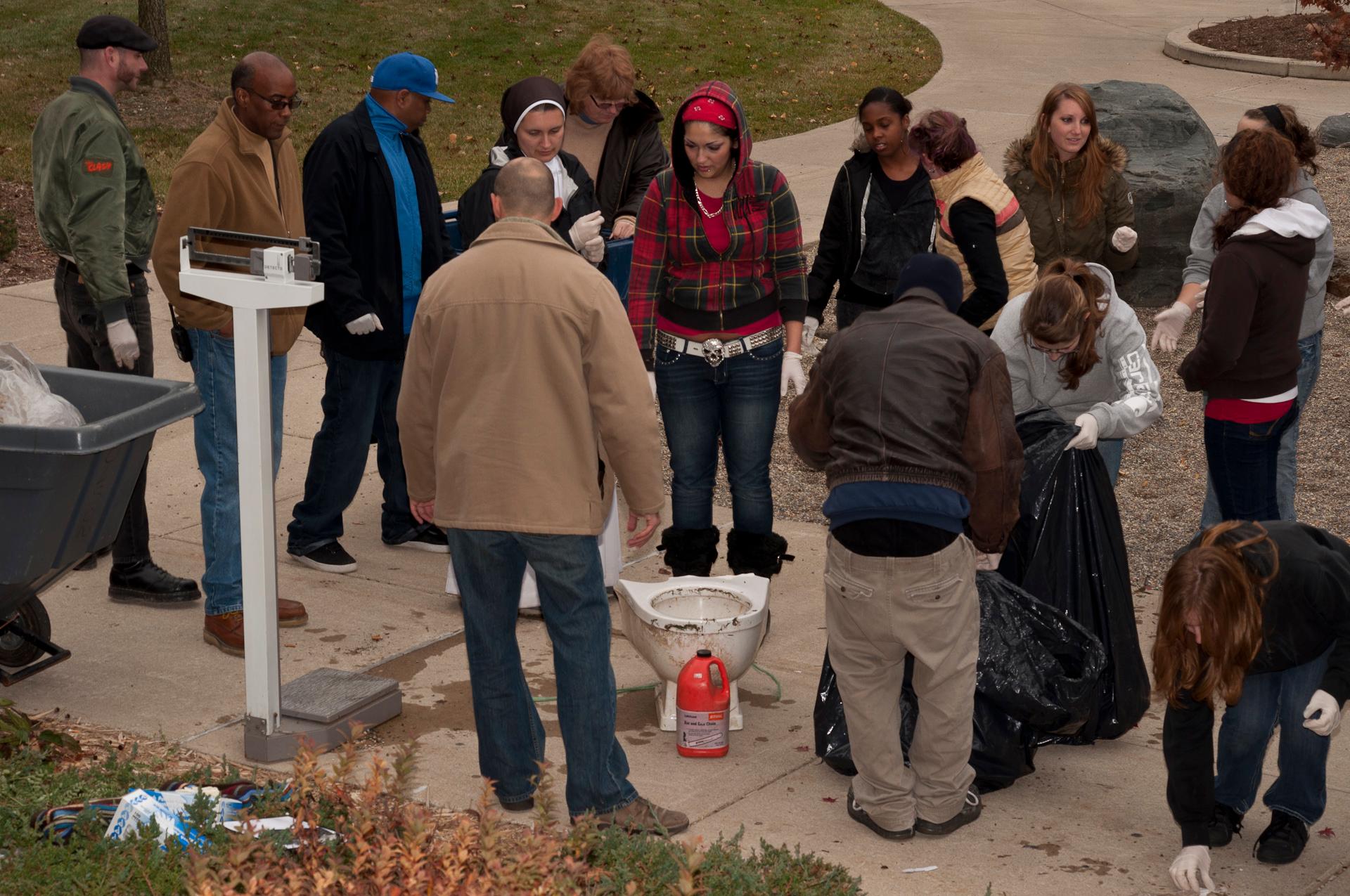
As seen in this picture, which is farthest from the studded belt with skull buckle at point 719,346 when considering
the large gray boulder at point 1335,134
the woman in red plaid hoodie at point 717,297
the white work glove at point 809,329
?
the large gray boulder at point 1335,134

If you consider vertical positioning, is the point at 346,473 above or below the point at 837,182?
below

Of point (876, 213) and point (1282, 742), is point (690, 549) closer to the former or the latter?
point (876, 213)

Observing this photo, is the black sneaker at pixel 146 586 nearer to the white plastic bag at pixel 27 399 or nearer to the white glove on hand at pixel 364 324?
the white glove on hand at pixel 364 324

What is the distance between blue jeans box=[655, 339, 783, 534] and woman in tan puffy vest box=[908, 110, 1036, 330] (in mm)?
842

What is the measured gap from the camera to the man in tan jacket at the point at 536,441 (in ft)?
12.7

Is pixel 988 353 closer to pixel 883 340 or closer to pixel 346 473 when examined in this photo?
pixel 883 340

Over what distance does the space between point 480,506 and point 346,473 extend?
224 centimetres

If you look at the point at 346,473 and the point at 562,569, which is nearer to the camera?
the point at 562,569

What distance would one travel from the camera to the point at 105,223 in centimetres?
524

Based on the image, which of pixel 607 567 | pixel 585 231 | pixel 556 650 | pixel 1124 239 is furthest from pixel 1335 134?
pixel 556 650

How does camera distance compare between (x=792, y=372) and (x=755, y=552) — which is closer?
(x=792, y=372)

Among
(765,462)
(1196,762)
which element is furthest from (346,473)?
(1196,762)

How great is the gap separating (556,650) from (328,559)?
7.70ft

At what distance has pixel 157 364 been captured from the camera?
8742mm
